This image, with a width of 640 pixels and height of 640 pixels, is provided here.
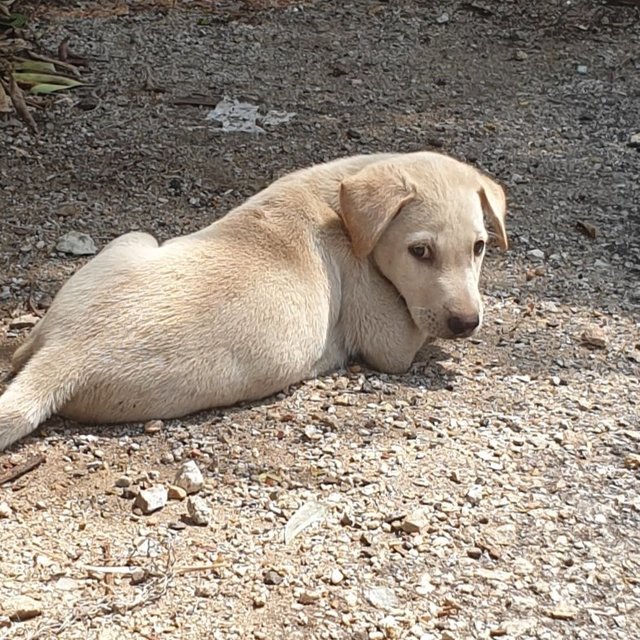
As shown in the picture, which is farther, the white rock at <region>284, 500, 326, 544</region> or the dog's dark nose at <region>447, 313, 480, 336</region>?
the dog's dark nose at <region>447, 313, 480, 336</region>

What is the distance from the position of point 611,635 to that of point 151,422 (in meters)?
1.95

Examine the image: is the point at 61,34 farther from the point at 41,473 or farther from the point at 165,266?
the point at 41,473

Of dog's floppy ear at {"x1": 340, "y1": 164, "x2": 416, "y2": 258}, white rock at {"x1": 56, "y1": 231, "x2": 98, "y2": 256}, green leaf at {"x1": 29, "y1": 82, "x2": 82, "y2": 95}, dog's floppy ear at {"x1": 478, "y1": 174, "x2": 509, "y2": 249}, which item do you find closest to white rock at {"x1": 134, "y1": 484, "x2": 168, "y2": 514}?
dog's floppy ear at {"x1": 340, "y1": 164, "x2": 416, "y2": 258}

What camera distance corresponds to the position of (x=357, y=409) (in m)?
4.59

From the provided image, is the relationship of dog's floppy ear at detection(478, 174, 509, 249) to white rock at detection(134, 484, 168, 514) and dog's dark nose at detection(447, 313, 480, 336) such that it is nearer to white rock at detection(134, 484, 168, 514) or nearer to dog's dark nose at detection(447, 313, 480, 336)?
dog's dark nose at detection(447, 313, 480, 336)

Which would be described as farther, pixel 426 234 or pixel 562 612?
pixel 426 234

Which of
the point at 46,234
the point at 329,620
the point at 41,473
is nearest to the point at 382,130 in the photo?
the point at 46,234

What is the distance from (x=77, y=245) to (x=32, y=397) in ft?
6.19

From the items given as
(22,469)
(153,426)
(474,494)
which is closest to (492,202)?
(474,494)

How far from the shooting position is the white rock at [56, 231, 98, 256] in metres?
5.77

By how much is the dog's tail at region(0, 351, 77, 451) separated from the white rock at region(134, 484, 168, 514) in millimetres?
526

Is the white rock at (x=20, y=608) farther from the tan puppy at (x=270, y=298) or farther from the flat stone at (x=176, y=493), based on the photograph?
the tan puppy at (x=270, y=298)

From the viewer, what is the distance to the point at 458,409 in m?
4.63

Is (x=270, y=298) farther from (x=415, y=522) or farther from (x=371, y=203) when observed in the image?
(x=415, y=522)
